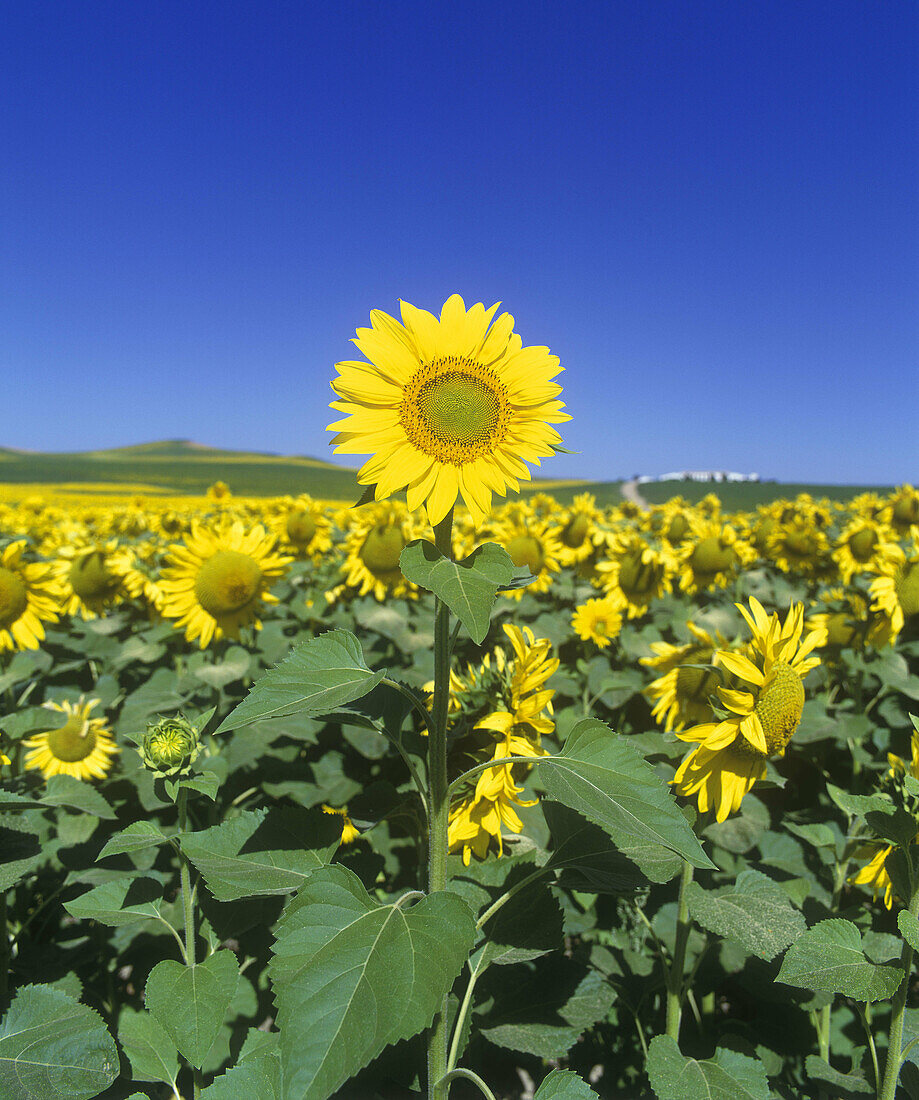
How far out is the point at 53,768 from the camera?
307 centimetres

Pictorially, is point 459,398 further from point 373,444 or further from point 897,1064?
point 897,1064

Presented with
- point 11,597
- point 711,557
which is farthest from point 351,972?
point 711,557

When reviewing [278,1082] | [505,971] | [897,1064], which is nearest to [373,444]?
[278,1082]

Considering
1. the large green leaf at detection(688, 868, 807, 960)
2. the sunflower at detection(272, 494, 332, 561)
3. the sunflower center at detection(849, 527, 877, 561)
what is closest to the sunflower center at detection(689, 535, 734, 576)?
the sunflower center at detection(849, 527, 877, 561)

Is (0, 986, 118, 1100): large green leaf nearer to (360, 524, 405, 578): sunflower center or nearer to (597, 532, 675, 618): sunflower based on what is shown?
(360, 524, 405, 578): sunflower center

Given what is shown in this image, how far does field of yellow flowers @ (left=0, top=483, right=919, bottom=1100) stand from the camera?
154 cm

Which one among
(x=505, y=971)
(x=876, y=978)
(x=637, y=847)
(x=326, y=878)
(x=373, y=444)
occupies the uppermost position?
(x=373, y=444)

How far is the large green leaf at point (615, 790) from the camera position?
112 centimetres

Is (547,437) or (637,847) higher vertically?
(547,437)

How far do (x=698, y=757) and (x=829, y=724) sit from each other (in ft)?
3.79

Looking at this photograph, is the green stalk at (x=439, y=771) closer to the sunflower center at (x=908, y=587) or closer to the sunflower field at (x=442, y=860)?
the sunflower field at (x=442, y=860)

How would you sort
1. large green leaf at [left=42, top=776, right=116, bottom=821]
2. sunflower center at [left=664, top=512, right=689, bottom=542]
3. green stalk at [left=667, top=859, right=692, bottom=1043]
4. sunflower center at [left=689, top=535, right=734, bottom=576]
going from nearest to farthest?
green stalk at [left=667, top=859, right=692, bottom=1043] < large green leaf at [left=42, top=776, right=116, bottom=821] < sunflower center at [left=689, top=535, right=734, bottom=576] < sunflower center at [left=664, top=512, right=689, bottom=542]

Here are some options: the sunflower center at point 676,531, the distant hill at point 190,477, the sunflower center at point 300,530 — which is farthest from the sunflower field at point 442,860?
the distant hill at point 190,477

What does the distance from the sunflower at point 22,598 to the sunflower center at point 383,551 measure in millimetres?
1934
